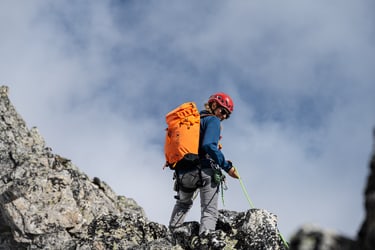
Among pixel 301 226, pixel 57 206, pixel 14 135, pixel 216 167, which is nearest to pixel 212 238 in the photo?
pixel 216 167

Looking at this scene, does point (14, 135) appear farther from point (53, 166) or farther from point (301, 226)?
point (301, 226)

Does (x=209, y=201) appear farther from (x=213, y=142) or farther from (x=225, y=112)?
(x=225, y=112)

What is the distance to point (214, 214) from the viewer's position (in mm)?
14602

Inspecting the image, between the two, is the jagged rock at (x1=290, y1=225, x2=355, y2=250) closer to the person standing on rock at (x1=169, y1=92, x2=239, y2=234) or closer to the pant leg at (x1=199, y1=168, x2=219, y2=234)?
the person standing on rock at (x1=169, y1=92, x2=239, y2=234)

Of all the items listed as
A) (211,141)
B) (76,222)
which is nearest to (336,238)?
(211,141)

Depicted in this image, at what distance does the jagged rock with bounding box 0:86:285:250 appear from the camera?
14195 mm

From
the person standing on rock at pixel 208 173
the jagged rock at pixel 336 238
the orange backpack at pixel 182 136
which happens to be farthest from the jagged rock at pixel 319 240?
the orange backpack at pixel 182 136

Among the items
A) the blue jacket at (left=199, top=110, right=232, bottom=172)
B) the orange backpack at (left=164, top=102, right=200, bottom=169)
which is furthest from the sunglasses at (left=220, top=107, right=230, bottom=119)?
the orange backpack at (left=164, top=102, right=200, bottom=169)

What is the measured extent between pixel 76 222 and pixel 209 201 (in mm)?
4442

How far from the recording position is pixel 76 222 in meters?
16.1

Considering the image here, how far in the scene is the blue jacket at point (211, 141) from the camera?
47.3 feet

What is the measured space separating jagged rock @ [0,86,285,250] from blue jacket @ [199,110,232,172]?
173 cm

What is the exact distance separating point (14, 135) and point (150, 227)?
358 inches

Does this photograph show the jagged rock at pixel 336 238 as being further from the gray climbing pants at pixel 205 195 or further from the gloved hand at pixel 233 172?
the gloved hand at pixel 233 172
